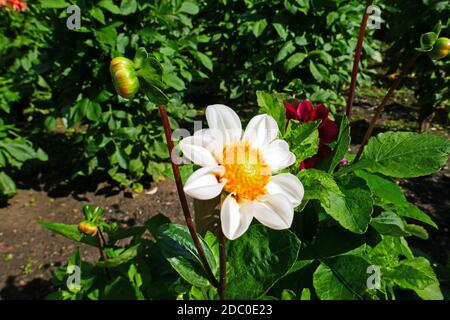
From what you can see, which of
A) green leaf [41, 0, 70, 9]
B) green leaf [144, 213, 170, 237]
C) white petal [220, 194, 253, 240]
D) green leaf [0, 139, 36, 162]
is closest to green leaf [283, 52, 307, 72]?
green leaf [41, 0, 70, 9]

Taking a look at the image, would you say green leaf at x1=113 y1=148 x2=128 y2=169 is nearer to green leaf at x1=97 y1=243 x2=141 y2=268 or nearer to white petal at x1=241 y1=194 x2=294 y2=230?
green leaf at x1=97 y1=243 x2=141 y2=268

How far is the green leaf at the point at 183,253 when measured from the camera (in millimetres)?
694

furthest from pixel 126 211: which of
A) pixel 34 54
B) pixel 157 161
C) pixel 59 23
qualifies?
pixel 34 54

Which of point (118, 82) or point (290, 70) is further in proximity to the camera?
point (290, 70)

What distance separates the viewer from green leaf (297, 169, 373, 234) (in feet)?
2.29

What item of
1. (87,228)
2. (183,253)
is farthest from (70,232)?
(183,253)

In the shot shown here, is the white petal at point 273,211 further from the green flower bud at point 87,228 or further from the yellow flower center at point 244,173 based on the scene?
the green flower bud at point 87,228

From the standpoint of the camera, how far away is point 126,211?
292 centimetres

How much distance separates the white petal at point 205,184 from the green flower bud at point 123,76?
0.14m

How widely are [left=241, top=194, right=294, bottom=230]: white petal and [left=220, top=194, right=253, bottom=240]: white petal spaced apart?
1cm

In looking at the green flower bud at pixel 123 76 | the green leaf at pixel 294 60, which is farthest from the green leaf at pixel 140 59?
the green leaf at pixel 294 60
